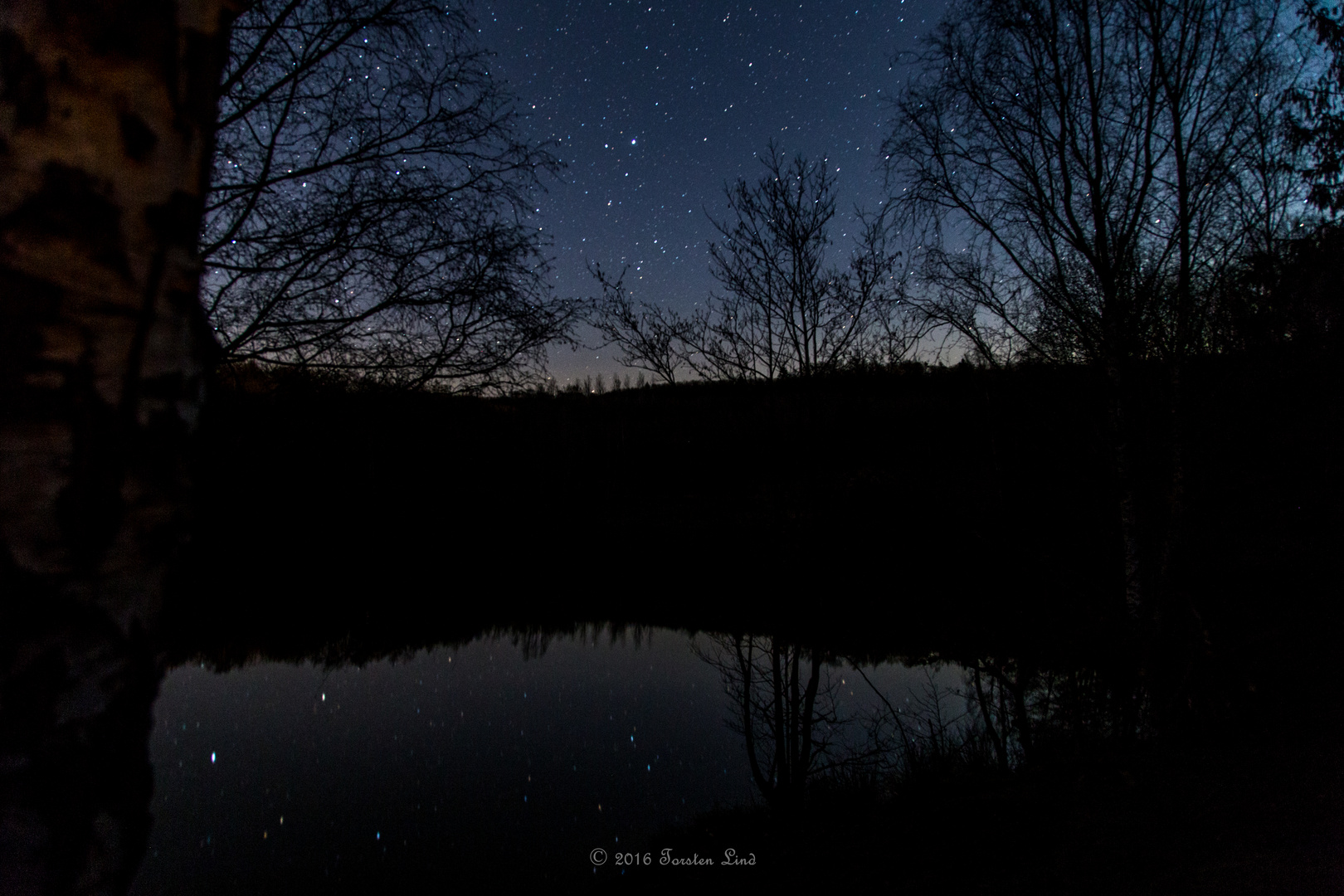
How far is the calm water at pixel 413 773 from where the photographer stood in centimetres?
396

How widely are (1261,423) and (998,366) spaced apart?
8823mm

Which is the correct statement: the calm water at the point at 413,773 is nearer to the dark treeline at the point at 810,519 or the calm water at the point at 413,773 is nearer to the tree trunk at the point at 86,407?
the dark treeline at the point at 810,519

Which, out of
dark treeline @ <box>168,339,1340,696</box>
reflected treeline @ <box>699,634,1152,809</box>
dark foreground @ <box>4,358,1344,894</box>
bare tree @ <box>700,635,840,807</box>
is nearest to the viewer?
dark foreground @ <box>4,358,1344,894</box>

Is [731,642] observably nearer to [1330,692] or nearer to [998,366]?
[998,366]

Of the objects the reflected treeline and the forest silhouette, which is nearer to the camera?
the forest silhouette

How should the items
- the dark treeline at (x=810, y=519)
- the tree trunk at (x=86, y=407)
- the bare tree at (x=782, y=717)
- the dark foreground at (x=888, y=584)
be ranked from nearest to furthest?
the tree trunk at (x=86, y=407) → the dark foreground at (x=888, y=584) → the bare tree at (x=782, y=717) → the dark treeline at (x=810, y=519)

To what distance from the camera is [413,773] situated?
508 centimetres

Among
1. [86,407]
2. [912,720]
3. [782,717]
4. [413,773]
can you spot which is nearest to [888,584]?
[912,720]

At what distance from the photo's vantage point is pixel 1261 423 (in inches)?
437

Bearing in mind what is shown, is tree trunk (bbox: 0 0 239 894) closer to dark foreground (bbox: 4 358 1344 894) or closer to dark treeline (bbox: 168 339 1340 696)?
dark foreground (bbox: 4 358 1344 894)

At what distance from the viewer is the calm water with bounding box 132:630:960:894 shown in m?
3.96

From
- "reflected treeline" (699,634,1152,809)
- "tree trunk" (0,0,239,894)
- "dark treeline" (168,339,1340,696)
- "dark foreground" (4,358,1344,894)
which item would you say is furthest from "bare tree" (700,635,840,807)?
"tree trunk" (0,0,239,894)

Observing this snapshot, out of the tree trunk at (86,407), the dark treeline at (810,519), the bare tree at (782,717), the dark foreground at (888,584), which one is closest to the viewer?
the tree trunk at (86,407)

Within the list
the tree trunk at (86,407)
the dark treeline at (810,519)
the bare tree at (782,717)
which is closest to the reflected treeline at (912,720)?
the bare tree at (782,717)
